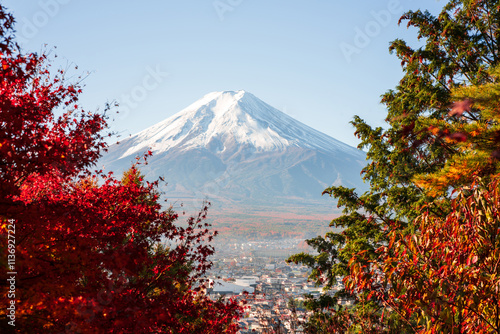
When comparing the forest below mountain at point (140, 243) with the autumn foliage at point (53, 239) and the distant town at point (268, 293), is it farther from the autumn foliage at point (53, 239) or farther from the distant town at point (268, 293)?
the distant town at point (268, 293)

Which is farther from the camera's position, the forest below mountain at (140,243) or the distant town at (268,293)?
the distant town at (268,293)

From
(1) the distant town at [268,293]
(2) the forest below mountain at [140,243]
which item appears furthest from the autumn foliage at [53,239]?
(1) the distant town at [268,293]

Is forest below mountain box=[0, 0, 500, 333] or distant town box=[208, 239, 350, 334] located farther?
distant town box=[208, 239, 350, 334]

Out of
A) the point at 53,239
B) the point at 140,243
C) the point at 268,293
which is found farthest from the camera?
the point at 268,293

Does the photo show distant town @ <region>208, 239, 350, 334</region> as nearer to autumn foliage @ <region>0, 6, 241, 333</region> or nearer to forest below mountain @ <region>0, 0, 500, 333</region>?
forest below mountain @ <region>0, 0, 500, 333</region>

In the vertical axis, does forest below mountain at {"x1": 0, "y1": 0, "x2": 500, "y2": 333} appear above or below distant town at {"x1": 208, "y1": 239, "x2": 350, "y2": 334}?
above

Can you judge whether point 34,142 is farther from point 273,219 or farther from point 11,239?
point 273,219

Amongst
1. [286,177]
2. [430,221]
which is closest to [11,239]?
[430,221]

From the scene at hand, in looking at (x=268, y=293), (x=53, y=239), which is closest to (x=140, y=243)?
(x=53, y=239)

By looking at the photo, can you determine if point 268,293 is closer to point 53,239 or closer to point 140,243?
point 140,243

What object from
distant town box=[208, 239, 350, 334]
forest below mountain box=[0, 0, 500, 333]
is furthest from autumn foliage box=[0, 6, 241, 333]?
distant town box=[208, 239, 350, 334]

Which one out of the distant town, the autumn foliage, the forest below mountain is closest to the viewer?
the forest below mountain
